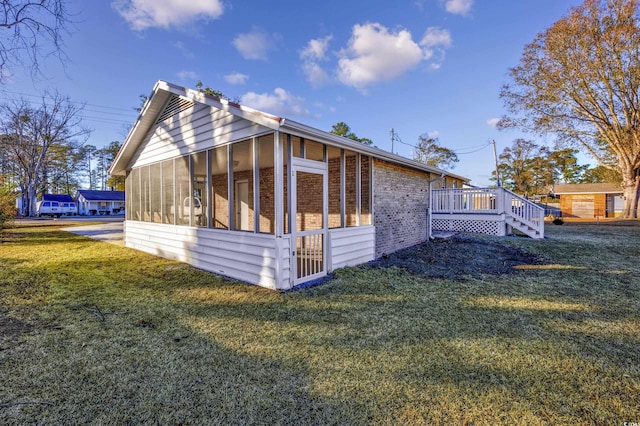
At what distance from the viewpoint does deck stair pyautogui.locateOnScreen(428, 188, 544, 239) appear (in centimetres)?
1136

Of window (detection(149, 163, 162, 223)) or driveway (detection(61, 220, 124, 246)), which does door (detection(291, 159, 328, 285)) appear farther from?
driveway (detection(61, 220, 124, 246))

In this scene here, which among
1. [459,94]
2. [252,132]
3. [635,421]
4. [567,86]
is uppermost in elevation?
[567,86]

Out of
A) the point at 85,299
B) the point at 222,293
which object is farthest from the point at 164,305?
the point at 85,299

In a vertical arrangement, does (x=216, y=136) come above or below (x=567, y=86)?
below

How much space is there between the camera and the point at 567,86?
18234 mm

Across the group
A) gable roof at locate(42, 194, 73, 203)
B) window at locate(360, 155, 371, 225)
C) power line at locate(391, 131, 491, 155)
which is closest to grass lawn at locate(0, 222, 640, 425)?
window at locate(360, 155, 371, 225)

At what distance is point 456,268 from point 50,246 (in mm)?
13050

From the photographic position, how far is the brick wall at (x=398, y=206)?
301 inches

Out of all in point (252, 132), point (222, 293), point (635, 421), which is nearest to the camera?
point (635, 421)

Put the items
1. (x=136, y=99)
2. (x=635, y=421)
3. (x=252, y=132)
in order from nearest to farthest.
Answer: (x=635, y=421) < (x=252, y=132) < (x=136, y=99)

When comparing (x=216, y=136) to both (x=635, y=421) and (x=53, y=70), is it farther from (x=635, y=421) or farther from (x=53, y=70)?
(x=635, y=421)

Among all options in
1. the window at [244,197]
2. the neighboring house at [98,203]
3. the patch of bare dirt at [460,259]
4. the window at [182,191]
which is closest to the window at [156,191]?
the window at [182,191]

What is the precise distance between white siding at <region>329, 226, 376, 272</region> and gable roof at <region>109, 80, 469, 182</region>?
71.5 inches

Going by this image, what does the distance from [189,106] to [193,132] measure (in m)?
0.61
